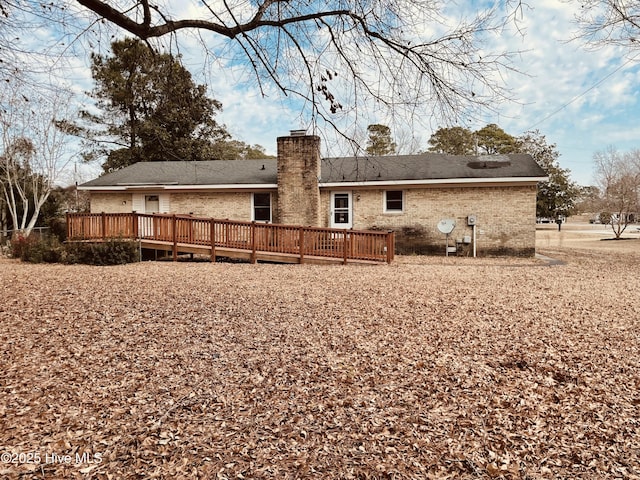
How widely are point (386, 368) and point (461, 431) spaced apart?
116 cm

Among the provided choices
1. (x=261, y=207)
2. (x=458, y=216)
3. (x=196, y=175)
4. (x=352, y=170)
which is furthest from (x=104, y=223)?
(x=458, y=216)

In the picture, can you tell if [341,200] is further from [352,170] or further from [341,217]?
[352,170]

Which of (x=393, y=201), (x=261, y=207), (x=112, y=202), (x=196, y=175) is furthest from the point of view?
(x=112, y=202)

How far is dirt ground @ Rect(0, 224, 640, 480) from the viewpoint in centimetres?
245

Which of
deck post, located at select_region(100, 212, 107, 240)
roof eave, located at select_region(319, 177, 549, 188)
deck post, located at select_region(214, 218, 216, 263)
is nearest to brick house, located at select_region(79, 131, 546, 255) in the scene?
roof eave, located at select_region(319, 177, 549, 188)

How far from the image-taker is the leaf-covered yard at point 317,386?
8.07ft

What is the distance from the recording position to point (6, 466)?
2.32 m

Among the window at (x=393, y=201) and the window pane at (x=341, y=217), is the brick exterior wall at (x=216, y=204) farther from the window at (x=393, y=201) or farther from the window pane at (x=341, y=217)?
the window at (x=393, y=201)

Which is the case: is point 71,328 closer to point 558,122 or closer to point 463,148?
point 558,122

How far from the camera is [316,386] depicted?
11.4ft

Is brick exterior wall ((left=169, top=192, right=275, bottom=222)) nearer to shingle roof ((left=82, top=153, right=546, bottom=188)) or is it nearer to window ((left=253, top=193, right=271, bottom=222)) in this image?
window ((left=253, top=193, right=271, bottom=222))

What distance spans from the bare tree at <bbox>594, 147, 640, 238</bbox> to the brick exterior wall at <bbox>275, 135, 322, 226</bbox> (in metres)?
23.6

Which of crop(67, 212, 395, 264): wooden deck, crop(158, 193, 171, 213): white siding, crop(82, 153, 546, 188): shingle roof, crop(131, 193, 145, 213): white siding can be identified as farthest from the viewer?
crop(131, 193, 145, 213): white siding

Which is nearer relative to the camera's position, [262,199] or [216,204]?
[262,199]
